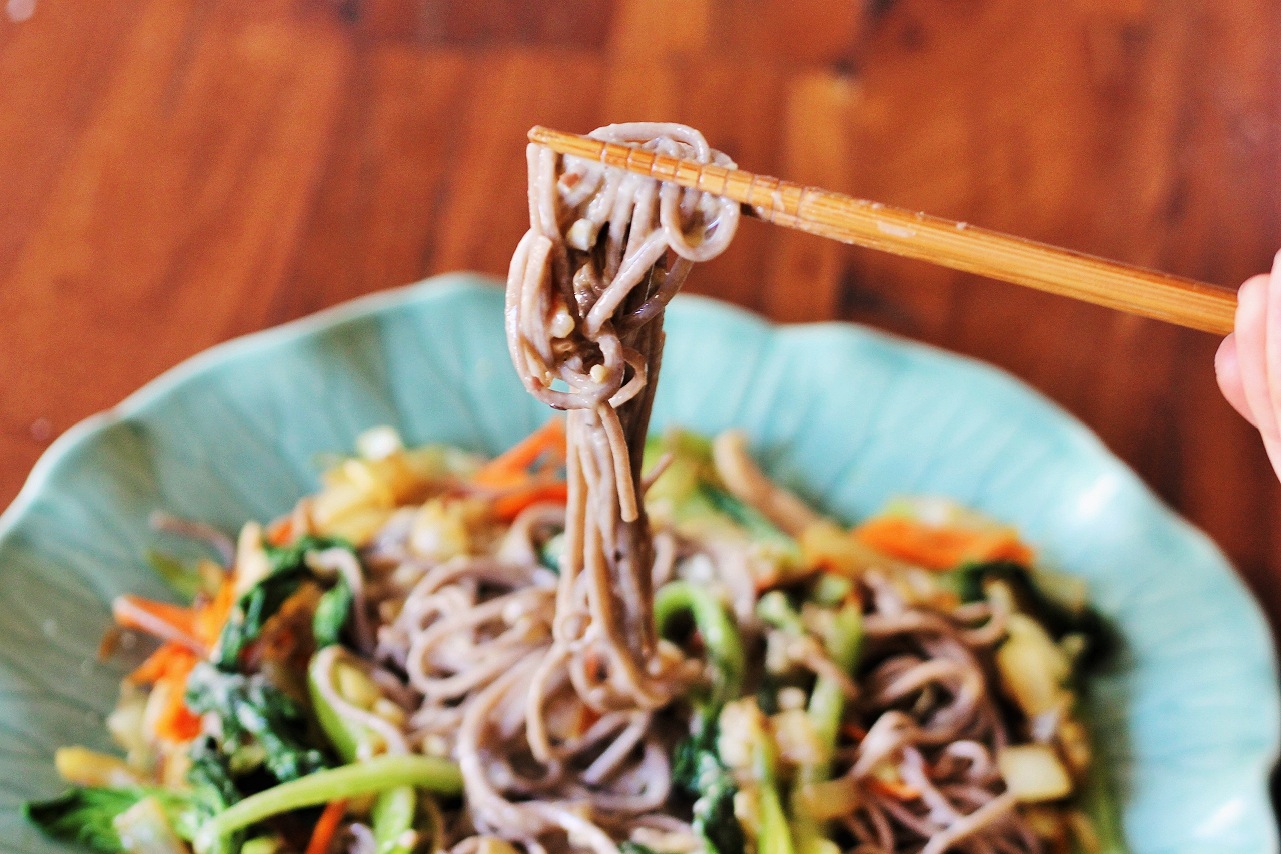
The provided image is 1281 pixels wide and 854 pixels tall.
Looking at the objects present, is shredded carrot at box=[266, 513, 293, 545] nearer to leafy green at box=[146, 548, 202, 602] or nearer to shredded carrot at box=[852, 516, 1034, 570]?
leafy green at box=[146, 548, 202, 602]

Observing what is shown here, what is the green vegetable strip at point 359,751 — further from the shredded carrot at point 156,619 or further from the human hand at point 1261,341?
the human hand at point 1261,341

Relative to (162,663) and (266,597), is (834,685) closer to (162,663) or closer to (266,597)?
(266,597)

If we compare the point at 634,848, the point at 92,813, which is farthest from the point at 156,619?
the point at 634,848

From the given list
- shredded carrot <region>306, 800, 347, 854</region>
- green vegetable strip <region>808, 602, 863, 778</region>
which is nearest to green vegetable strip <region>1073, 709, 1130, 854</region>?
green vegetable strip <region>808, 602, 863, 778</region>

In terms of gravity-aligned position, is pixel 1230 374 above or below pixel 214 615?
above

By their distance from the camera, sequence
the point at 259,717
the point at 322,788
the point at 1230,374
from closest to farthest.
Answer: the point at 1230,374 → the point at 322,788 → the point at 259,717

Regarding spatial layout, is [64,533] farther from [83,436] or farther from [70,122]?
[70,122]
